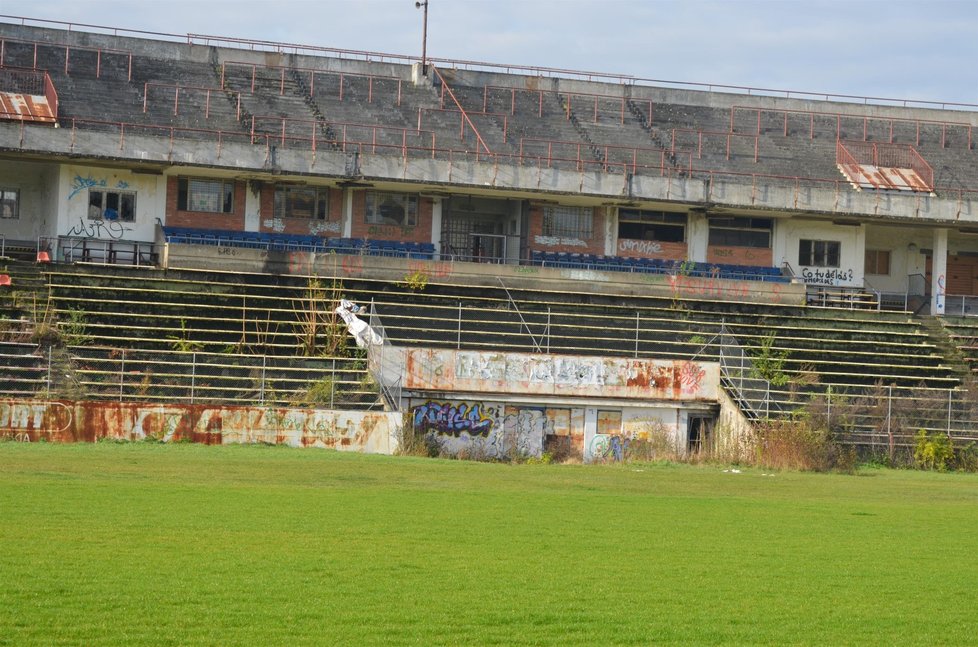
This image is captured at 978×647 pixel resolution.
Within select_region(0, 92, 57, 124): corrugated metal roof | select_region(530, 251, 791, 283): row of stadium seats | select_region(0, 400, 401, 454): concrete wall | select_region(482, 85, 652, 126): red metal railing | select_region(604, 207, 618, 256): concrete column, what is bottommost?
select_region(0, 400, 401, 454): concrete wall

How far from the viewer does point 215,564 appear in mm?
13352

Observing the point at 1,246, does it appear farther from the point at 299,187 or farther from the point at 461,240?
the point at 461,240

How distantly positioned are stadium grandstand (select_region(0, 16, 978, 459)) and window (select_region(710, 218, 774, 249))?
94 mm

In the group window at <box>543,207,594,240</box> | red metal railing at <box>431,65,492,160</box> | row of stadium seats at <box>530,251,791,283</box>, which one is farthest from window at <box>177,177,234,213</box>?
window at <box>543,207,594,240</box>

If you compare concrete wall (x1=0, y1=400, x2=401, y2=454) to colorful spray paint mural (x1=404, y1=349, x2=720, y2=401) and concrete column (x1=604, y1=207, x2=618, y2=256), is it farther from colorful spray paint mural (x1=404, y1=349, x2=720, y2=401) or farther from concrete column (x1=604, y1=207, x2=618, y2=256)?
concrete column (x1=604, y1=207, x2=618, y2=256)

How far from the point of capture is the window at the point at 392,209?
4597cm

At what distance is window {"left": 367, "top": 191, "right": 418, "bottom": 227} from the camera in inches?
1810

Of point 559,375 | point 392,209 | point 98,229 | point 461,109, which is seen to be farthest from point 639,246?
point 98,229

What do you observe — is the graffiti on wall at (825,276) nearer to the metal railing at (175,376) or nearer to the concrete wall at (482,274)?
the concrete wall at (482,274)

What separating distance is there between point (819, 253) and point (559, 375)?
58.3 feet

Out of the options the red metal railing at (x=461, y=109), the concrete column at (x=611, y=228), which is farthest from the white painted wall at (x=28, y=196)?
the concrete column at (x=611, y=228)

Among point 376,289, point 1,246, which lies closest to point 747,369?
point 376,289

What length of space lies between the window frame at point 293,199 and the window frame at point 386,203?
4.65 ft

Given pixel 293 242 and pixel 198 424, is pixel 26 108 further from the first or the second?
pixel 198 424
